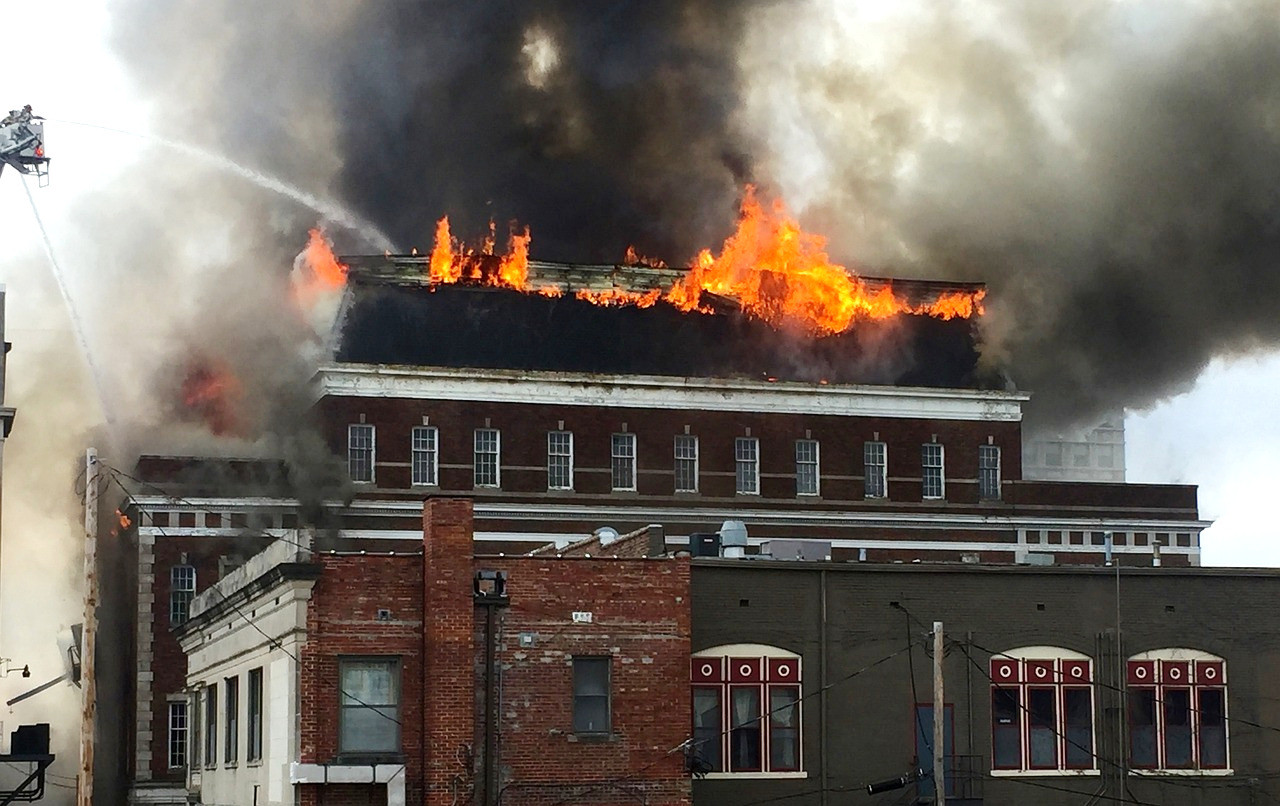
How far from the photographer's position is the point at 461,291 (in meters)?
70.7

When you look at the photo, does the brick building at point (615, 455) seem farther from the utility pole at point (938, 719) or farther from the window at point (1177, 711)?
the utility pole at point (938, 719)

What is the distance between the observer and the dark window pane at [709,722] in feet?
127

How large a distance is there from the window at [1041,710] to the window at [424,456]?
3039 centimetres

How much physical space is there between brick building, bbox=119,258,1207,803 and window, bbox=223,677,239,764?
859 inches

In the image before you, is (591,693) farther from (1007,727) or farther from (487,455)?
(487,455)

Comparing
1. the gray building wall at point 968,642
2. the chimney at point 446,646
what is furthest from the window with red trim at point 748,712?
the chimney at point 446,646

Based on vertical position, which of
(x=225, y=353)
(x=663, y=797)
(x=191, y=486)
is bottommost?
(x=663, y=797)

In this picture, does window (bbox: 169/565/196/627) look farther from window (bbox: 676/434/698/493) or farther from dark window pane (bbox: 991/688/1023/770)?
dark window pane (bbox: 991/688/1023/770)

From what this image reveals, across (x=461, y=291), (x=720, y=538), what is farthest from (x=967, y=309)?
(x=720, y=538)

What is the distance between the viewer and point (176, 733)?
65812 mm

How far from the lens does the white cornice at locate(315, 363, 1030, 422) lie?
6762 centimetres

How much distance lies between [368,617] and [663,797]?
575 centimetres

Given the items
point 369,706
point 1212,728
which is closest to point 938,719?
point 1212,728

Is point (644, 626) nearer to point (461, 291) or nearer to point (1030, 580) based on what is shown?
point (1030, 580)
